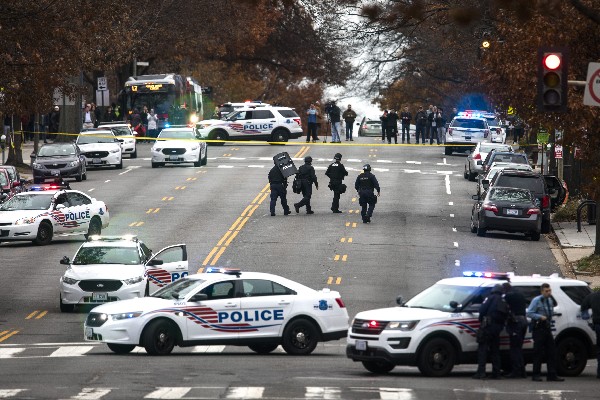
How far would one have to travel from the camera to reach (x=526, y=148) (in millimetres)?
69875

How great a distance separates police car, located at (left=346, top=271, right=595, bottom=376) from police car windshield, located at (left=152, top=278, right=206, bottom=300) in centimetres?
335

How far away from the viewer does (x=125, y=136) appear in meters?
63.7

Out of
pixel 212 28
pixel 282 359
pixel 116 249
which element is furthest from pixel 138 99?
pixel 282 359

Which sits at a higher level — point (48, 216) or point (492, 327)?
point (492, 327)

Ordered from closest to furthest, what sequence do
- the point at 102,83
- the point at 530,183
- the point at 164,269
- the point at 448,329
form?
the point at 448,329 → the point at 164,269 → the point at 530,183 → the point at 102,83

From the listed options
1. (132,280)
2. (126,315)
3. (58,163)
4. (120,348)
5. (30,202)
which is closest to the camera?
(126,315)

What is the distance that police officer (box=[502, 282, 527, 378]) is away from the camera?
20.0m

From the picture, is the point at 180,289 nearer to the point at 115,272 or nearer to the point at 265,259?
the point at 115,272

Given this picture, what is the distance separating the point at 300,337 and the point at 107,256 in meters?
7.89

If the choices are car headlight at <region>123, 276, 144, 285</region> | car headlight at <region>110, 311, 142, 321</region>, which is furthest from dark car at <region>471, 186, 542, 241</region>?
car headlight at <region>110, 311, 142, 321</region>

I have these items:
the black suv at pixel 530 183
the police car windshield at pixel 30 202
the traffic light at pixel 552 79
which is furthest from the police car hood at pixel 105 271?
the black suv at pixel 530 183

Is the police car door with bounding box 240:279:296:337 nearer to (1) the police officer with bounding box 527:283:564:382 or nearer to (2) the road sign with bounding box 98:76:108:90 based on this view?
(1) the police officer with bounding box 527:283:564:382

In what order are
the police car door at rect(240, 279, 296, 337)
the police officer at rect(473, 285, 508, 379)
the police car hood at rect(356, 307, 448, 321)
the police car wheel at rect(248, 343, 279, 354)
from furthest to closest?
the police car wheel at rect(248, 343, 279, 354), the police car door at rect(240, 279, 296, 337), the police car hood at rect(356, 307, 448, 321), the police officer at rect(473, 285, 508, 379)

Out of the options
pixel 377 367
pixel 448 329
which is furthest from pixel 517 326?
pixel 377 367
